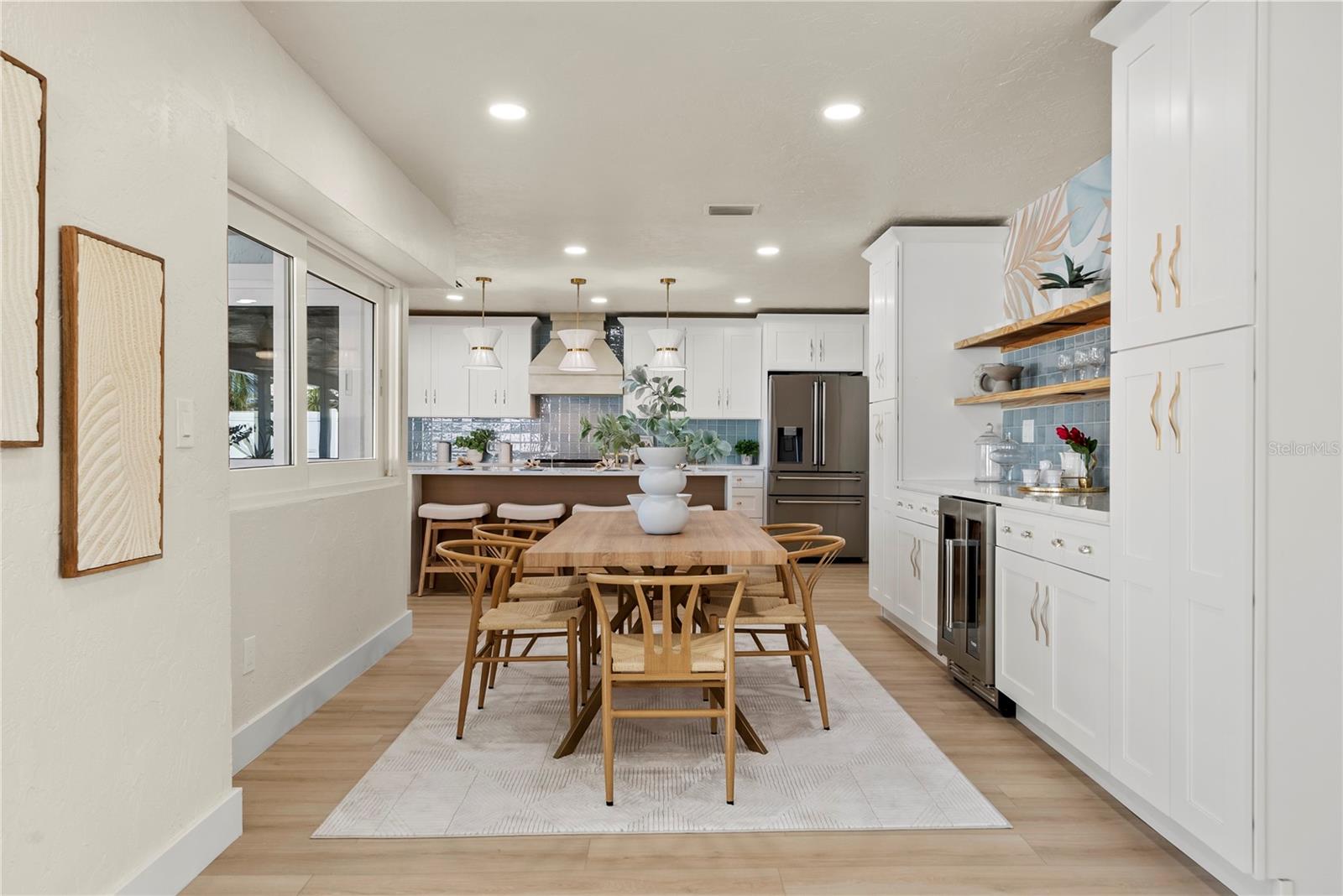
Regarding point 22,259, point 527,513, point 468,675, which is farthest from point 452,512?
point 22,259

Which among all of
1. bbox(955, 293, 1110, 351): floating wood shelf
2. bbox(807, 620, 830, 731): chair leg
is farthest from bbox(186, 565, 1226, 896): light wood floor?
bbox(955, 293, 1110, 351): floating wood shelf

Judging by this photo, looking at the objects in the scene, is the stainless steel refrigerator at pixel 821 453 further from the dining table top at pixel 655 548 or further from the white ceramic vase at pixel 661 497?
the white ceramic vase at pixel 661 497

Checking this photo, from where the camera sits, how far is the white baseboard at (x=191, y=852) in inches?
76.1

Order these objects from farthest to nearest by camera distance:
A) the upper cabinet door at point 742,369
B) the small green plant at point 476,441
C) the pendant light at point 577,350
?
1. the upper cabinet door at point 742,369
2. the small green plant at point 476,441
3. the pendant light at point 577,350

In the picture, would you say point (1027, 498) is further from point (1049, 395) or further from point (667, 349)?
point (667, 349)

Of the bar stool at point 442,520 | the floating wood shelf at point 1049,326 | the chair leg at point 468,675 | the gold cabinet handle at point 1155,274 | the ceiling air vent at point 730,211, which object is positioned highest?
the ceiling air vent at point 730,211

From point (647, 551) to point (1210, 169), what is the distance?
78.3 inches

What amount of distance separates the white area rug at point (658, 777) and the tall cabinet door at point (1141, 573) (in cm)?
47

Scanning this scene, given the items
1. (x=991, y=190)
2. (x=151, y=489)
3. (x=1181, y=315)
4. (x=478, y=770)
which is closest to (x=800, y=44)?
(x=1181, y=315)

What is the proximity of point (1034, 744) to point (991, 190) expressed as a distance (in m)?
2.75

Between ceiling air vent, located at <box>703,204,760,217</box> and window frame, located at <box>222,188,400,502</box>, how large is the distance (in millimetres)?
1876

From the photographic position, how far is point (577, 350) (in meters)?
6.28

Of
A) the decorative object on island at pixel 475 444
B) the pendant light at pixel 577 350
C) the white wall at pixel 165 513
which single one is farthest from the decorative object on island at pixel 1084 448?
the decorative object on island at pixel 475 444

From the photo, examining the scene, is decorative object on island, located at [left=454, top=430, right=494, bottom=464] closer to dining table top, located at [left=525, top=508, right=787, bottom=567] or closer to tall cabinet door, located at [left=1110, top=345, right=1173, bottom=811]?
dining table top, located at [left=525, top=508, right=787, bottom=567]
